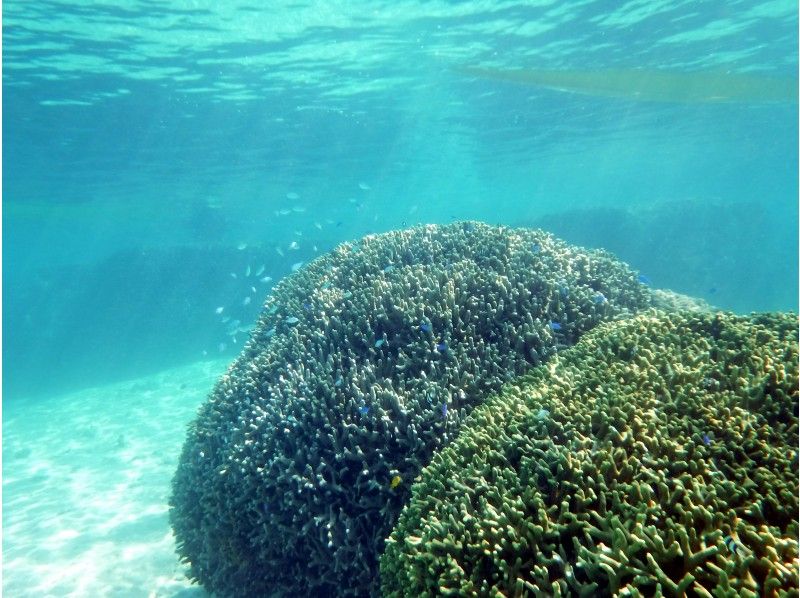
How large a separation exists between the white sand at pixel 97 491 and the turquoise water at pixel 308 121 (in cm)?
514

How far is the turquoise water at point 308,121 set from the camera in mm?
18344

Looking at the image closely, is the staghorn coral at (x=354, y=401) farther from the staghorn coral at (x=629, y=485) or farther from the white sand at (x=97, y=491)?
the white sand at (x=97, y=491)

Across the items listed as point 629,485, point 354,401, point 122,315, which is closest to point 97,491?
point 354,401

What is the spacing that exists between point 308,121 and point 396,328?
1048 inches

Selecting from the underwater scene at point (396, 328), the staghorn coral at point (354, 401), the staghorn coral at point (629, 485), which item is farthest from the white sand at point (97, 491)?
the staghorn coral at point (629, 485)

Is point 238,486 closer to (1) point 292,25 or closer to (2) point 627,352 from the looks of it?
(2) point 627,352

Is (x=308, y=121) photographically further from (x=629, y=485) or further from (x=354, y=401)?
(x=629, y=485)

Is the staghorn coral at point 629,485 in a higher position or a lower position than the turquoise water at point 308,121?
lower

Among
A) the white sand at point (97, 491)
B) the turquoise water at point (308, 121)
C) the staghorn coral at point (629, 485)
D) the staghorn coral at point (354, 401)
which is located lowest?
the staghorn coral at point (629, 485)

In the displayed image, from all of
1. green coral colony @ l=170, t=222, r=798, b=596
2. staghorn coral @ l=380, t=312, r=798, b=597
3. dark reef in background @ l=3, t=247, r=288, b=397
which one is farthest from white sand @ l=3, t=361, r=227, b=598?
staghorn coral @ l=380, t=312, r=798, b=597

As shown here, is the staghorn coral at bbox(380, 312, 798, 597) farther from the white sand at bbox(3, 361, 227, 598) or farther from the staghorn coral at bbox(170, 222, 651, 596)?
the white sand at bbox(3, 361, 227, 598)

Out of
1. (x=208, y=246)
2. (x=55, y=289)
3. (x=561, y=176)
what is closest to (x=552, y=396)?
(x=208, y=246)

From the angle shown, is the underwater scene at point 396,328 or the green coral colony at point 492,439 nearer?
the green coral colony at point 492,439

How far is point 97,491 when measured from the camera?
1260cm
